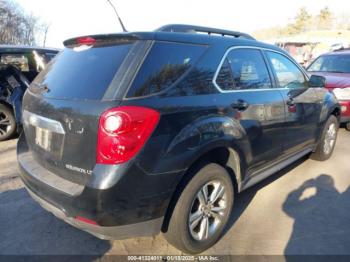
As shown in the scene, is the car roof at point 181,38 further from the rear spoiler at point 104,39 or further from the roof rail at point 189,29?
the roof rail at point 189,29

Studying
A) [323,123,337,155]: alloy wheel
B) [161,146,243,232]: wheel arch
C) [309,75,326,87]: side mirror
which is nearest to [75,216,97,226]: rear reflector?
[161,146,243,232]: wheel arch

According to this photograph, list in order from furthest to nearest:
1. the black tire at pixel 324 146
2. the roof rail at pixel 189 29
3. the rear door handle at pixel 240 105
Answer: the black tire at pixel 324 146 → the roof rail at pixel 189 29 → the rear door handle at pixel 240 105

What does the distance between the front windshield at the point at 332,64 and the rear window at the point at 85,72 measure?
6754 mm

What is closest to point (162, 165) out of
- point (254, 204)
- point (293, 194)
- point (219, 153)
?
point (219, 153)

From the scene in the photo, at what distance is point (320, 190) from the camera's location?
13.9 feet

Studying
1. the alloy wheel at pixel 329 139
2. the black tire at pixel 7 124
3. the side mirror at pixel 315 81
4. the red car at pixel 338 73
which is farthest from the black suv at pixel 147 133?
the red car at pixel 338 73

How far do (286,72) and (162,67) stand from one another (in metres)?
2.11

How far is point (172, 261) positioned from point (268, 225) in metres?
1.13

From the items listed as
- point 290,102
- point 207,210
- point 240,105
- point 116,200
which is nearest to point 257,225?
point 207,210

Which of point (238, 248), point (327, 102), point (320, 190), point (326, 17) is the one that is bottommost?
point (326, 17)

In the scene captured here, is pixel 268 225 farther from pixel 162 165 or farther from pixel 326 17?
pixel 326 17

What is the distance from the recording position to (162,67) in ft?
8.11

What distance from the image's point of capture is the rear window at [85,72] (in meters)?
2.40

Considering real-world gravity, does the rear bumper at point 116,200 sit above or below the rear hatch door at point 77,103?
below
